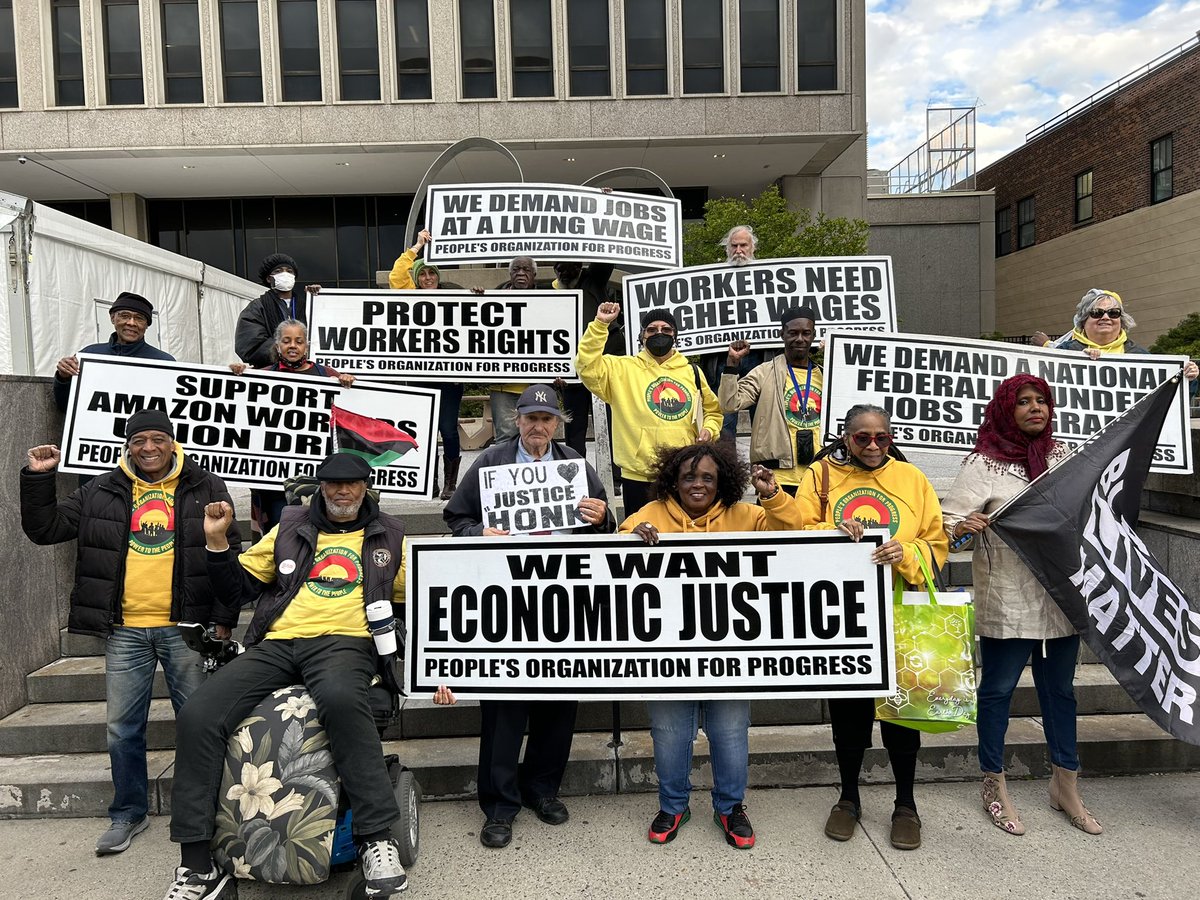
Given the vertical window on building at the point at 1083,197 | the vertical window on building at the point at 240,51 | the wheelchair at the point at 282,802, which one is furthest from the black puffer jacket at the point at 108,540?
the vertical window on building at the point at 1083,197

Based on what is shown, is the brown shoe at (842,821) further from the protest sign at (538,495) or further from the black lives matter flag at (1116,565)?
the protest sign at (538,495)

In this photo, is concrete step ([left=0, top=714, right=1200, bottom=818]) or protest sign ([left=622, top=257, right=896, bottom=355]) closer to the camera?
concrete step ([left=0, top=714, right=1200, bottom=818])

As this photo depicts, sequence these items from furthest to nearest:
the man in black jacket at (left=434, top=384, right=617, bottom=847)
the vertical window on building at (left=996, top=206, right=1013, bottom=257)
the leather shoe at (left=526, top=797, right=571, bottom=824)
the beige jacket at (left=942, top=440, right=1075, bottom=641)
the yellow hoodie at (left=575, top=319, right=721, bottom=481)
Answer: the vertical window on building at (left=996, top=206, right=1013, bottom=257)
the yellow hoodie at (left=575, top=319, right=721, bottom=481)
the leather shoe at (left=526, top=797, right=571, bottom=824)
the man in black jacket at (left=434, top=384, right=617, bottom=847)
the beige jacket at (left=942, top=440, right=1075, bottom=641)

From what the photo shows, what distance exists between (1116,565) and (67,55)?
2753cm

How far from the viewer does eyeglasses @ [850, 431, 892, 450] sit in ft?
11.8

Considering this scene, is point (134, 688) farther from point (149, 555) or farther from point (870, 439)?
point (870, 439)

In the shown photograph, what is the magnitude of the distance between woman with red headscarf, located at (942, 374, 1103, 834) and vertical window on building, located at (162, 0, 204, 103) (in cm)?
2455

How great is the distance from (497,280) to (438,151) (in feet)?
23.2

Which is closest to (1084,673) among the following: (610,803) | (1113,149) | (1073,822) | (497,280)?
(1073,822)

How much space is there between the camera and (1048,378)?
17.5ft

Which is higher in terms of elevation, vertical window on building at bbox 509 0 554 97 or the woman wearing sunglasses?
vertical window on building at bbox 509 0 554 97

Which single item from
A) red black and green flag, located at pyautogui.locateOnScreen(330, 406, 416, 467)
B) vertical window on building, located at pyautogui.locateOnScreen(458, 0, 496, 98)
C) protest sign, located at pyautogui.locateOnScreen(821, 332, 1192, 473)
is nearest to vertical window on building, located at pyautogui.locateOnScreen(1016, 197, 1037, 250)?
vertical window on building, located at pyautogui.locateOnScreen(458, 0, 496, 98)

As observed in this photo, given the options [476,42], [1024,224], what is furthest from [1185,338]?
[476,42]

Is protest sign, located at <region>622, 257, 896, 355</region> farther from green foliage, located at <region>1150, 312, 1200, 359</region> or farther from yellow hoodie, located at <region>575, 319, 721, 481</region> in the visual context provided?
green foliage, located at <region>1150, 312, 1200, 359</region>
